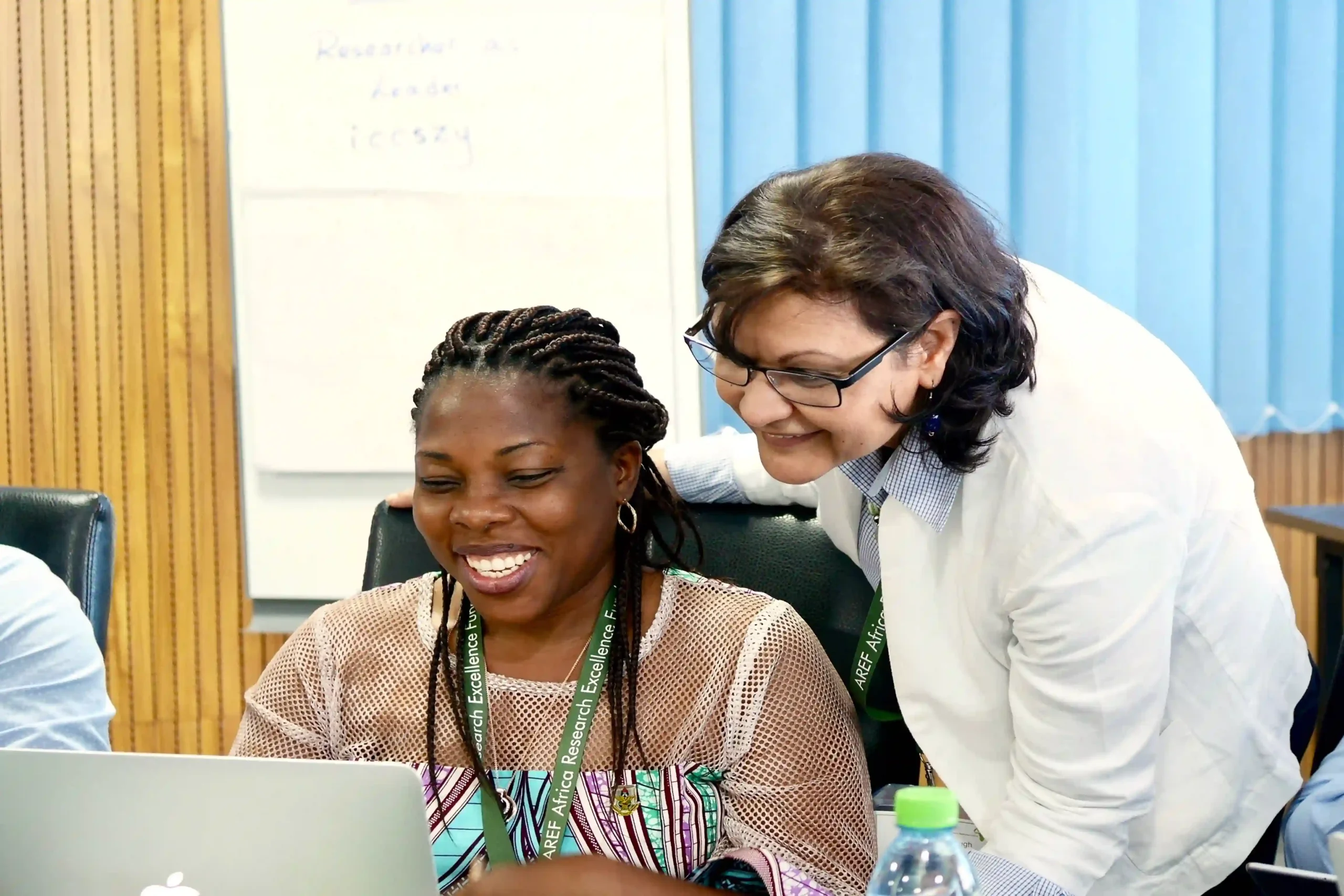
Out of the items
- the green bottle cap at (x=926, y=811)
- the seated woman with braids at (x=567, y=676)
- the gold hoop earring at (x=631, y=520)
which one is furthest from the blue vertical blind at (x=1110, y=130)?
the green bottle cap at (x=926, y=811)

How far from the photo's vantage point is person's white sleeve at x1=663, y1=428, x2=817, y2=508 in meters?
1.62

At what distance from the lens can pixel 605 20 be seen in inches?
103

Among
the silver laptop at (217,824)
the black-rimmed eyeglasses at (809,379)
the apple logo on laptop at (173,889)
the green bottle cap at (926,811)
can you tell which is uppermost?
the black-rimmed eyeglasses at (809,379)

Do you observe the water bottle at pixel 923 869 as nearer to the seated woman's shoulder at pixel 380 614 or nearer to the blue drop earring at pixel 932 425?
→ the blue drop earring at pixel 932 425

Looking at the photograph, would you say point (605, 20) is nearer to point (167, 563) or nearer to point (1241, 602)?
point (167, 563)

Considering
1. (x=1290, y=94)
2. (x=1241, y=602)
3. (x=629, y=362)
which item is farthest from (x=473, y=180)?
(x=1241, y=602)

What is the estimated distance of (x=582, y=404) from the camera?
4.65ft

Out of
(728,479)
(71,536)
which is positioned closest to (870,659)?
(728,479)

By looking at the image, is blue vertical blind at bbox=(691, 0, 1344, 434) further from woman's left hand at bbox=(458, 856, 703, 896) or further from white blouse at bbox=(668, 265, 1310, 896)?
woman's left hand at bbox=(458, 856, 703, 896)

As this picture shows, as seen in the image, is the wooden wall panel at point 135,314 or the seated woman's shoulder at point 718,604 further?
the wooden wall panel at point 135,314

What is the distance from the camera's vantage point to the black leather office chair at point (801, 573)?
1.54 meters

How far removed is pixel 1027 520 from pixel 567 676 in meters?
0.51

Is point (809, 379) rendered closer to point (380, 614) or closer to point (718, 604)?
point (718, 604)

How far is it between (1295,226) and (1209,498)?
1.60m
